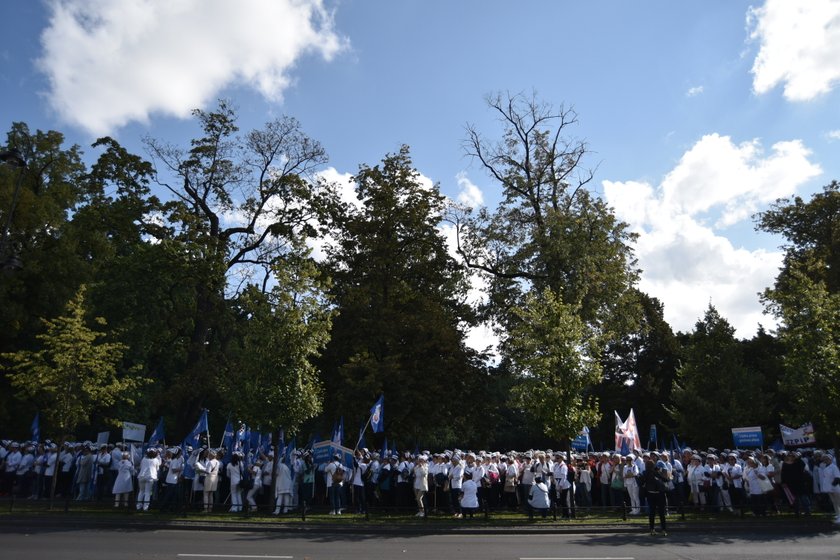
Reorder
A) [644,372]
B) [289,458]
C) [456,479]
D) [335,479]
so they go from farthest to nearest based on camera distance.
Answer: [644,372] → [289,458] → [335,479] → [456,479]

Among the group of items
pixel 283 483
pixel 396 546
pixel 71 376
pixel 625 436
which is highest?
pixel 71 376

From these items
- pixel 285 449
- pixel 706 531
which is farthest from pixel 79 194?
pixel 706 531

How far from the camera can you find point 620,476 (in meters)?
22.6

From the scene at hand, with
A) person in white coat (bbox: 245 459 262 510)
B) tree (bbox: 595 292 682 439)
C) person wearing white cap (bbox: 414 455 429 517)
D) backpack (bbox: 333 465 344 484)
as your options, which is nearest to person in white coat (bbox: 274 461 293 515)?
person in white coat (bbox: 245 459 262 510)

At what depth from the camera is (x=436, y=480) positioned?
2264 centimetres

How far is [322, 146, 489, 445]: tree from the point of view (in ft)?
102

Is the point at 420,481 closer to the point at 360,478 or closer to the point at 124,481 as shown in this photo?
the point at 360,478

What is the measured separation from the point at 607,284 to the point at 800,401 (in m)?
13.2

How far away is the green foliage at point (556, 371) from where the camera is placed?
2219 centimetres

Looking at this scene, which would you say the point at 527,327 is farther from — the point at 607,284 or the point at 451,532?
the point at 607,284

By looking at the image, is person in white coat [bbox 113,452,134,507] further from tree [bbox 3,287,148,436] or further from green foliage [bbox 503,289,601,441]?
green foliage [bbox 503,289,601,441]

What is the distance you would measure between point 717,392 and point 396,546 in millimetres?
29400

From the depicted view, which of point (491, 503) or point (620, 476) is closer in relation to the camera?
point (620, 476)

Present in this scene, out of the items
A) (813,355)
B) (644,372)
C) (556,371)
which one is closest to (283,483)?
(556,371)
